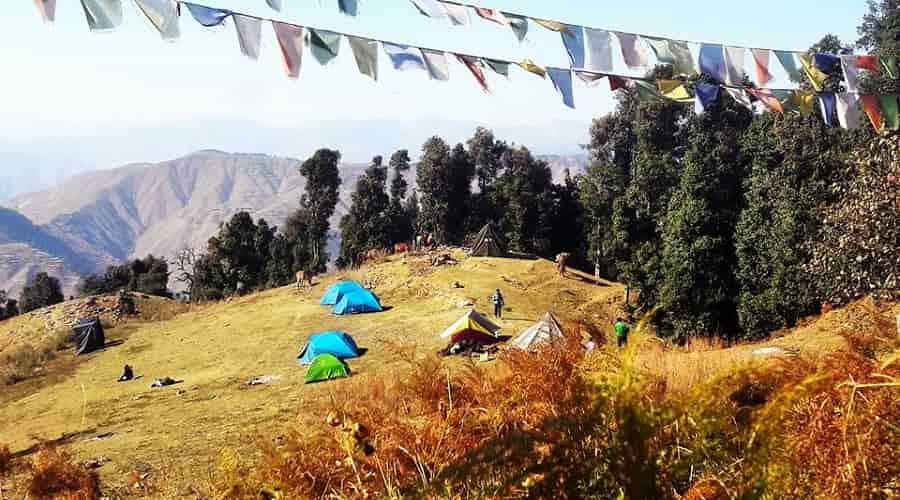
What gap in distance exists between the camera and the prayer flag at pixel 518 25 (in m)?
7.93

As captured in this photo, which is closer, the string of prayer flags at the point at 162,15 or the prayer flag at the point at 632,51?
the string of prayer flags at the point at 162,15

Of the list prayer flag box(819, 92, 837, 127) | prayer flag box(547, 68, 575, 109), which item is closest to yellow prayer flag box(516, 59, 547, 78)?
prayer flag box(547, 68, 575, 109)

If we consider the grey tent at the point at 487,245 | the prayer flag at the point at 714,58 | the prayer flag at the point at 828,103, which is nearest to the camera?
the prayer flag at the point at 714,58

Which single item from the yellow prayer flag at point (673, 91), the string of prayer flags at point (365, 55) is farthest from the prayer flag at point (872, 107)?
the string of prayer flags at point (365, 55)

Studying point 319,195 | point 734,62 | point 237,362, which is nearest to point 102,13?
point 734,62

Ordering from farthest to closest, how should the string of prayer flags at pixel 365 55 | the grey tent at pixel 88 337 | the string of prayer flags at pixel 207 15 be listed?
1. the grey tent at pixel 88 337
2. the string of prayer flags at pixel 365 55
3. the string of prayer flags at pixel 207 15

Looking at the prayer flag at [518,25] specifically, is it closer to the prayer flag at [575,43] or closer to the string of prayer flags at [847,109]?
the prayer flag at [575,43]

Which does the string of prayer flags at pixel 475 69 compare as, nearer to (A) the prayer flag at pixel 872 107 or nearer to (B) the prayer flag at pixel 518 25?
(B) the prayer flag at pixel 518 25

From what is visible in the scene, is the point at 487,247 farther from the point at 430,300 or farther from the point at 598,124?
the point at 598,124

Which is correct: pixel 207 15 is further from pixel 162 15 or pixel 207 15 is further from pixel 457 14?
pixel 457 14

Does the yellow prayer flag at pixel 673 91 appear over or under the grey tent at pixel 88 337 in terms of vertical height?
over

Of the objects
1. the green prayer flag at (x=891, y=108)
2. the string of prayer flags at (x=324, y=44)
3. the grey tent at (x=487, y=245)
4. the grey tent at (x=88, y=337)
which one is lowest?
the grey tent at (x=88, y=337)

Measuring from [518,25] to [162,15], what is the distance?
4.09 meters

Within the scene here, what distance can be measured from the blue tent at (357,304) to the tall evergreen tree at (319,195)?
80.9 feet
